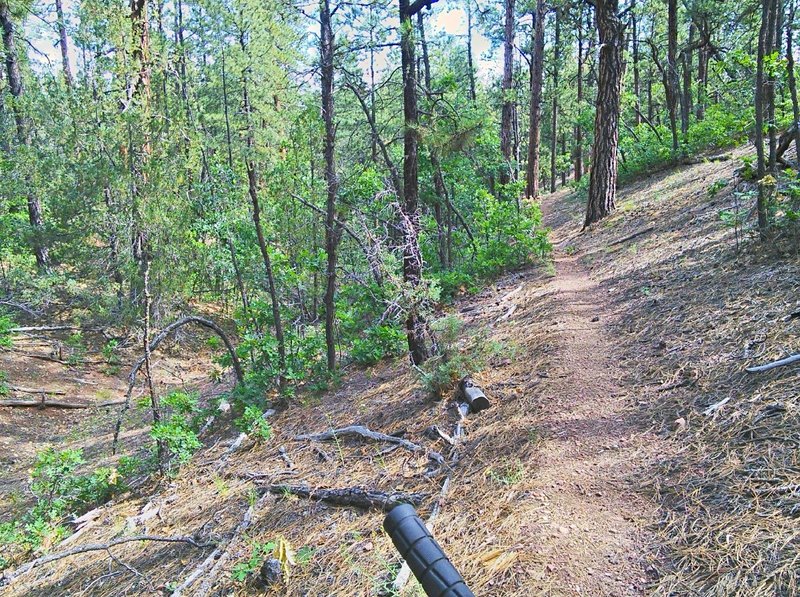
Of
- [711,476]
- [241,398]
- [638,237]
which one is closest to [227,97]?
[241,398]

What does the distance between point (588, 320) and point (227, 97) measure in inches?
243

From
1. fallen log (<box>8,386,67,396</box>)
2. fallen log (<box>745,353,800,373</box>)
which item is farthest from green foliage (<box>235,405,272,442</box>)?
fallen log (<box>8,386,67,396</box>)

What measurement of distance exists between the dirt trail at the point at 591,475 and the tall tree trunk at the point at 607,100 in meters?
6.26

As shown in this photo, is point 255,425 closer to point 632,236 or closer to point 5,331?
point 632,236

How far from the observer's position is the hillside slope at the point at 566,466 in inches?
102

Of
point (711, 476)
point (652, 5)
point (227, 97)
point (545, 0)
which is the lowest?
point (711, 476)

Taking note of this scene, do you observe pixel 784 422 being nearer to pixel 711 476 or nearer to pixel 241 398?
pixel 711 476

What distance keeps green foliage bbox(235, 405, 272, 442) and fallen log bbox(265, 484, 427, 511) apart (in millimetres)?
1585

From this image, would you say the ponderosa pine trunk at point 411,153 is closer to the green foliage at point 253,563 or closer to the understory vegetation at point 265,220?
the understory vegetation at point 265,220

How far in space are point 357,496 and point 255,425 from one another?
274 centimetres

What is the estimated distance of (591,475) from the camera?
323 cm

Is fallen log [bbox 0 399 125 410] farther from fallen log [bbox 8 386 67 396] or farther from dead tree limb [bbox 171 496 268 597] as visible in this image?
dead tree limb [bbox 171 496 268 597]

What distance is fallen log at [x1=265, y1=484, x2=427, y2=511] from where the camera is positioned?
3830mm

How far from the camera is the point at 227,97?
7.73m
